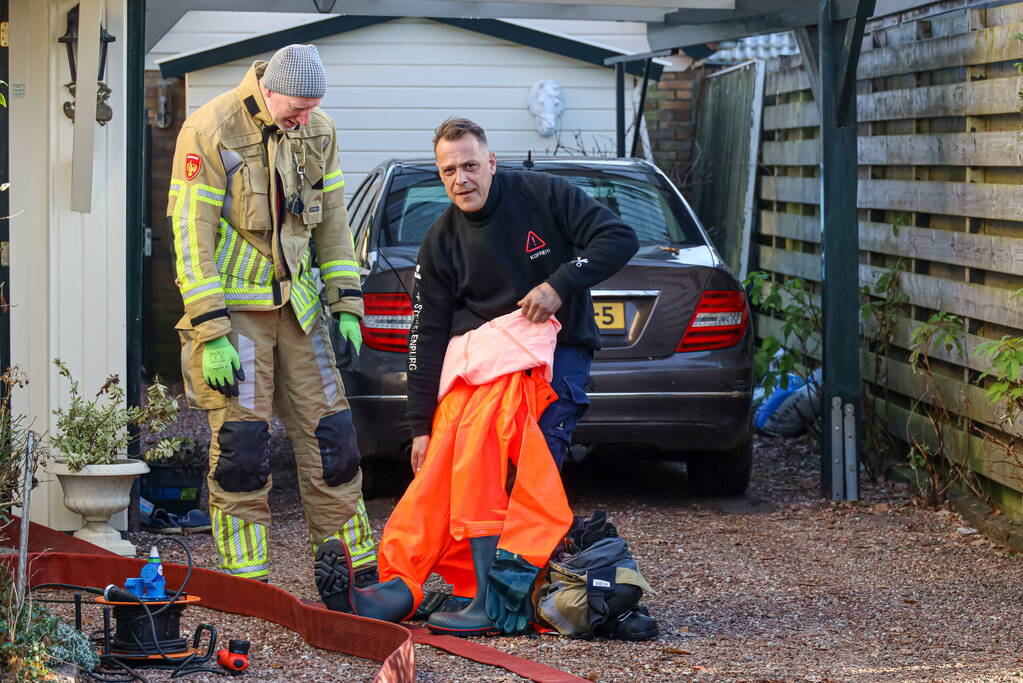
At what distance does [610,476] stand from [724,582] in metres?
2.52

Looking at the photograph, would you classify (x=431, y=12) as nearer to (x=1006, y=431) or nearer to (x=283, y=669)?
(x=1006, y=431)

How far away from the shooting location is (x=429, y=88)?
42.5 feet

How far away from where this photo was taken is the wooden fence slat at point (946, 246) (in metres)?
6.46

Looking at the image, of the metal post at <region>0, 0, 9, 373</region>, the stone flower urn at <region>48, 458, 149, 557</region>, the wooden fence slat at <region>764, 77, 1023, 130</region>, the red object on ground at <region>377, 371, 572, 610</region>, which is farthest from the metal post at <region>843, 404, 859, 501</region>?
the metal post at <region>0, 0, 9, 373</region>

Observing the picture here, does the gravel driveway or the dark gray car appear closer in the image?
the gravel driveway

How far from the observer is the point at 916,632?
511 centimetres

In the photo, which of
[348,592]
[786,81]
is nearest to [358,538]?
[348,592]

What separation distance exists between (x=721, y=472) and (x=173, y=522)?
2.69 metres

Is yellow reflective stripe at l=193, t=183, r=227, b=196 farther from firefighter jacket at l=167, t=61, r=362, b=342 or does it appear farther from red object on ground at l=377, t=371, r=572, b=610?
red object on ground at l=377, t=371, r=572, b=610

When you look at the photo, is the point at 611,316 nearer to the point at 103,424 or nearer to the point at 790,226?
the point at 103,424

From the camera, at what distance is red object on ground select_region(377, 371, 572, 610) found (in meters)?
4.97

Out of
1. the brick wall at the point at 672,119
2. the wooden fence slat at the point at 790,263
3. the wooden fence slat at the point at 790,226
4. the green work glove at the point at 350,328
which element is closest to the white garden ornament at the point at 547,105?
the brick wall at the point at 672,119

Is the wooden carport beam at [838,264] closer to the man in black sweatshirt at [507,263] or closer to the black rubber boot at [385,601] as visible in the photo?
the man in black sweatshirt at [507,263]

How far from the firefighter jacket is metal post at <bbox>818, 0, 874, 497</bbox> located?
294cm
